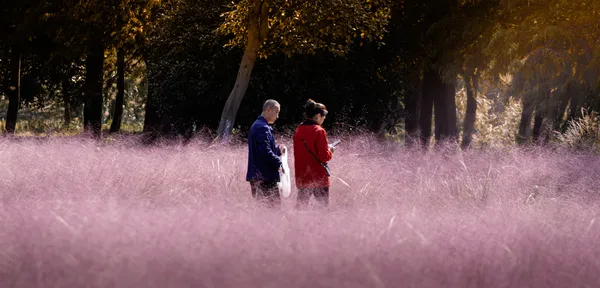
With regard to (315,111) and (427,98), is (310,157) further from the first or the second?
(427,98)

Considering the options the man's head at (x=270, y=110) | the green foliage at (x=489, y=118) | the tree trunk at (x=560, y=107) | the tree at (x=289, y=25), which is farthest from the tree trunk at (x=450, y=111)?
the green foliage at (x=489, y=118)

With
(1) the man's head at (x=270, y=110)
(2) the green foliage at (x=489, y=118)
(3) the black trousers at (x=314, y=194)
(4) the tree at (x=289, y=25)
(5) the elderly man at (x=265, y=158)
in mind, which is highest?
(4) the tree at (x=289, y=25)

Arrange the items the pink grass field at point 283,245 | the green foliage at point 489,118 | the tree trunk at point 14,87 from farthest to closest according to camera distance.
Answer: the green foliage at point 489,118 → the tree trunk at point 14,87 → the pink grass field at point 283,245

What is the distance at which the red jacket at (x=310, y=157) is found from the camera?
8305mm

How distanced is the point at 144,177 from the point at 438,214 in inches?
161

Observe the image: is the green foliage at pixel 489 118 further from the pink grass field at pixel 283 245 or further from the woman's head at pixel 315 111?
the pink grass field at pixel 283 245

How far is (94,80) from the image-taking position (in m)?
26.0

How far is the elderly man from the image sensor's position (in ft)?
27.0

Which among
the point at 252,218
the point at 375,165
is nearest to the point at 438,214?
the point at 252,218

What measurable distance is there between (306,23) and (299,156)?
37.3 feet

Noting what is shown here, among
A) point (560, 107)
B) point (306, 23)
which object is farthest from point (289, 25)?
point (560, 107)

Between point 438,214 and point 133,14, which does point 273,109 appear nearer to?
A: point 438,214

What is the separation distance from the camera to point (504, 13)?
2183 cm

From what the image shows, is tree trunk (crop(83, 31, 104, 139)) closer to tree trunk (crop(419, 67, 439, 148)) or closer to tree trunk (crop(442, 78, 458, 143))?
tree trunk (crop(419, 67, 439, 148))
